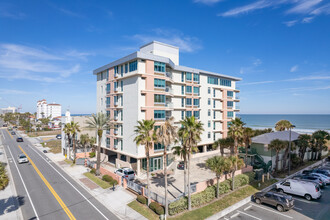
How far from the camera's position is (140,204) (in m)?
23.9

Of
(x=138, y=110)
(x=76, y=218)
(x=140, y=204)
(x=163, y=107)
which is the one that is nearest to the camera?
(x=76, y=218)

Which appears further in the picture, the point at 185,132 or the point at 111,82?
the point at 111,82

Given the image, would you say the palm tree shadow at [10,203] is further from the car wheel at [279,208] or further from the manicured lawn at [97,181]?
the car wheel at [279,208]

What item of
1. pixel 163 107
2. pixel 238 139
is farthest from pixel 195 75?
pixel 238 139

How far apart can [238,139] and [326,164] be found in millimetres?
28710

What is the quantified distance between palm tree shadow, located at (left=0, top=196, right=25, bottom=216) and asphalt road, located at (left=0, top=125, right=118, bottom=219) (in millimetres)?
134

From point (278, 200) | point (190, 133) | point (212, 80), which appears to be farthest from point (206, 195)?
point (212, 80)

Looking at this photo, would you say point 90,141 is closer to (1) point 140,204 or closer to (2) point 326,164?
(1) point 140,204

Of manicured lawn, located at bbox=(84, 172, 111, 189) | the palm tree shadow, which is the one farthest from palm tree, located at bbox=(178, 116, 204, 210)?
the palm tree shadow

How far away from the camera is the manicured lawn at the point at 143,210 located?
21.4 meters

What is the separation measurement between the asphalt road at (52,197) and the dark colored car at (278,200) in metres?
19.1

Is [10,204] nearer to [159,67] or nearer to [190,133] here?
[190,133]

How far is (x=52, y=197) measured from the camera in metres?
25.8

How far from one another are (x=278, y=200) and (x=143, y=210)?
16802 mm
